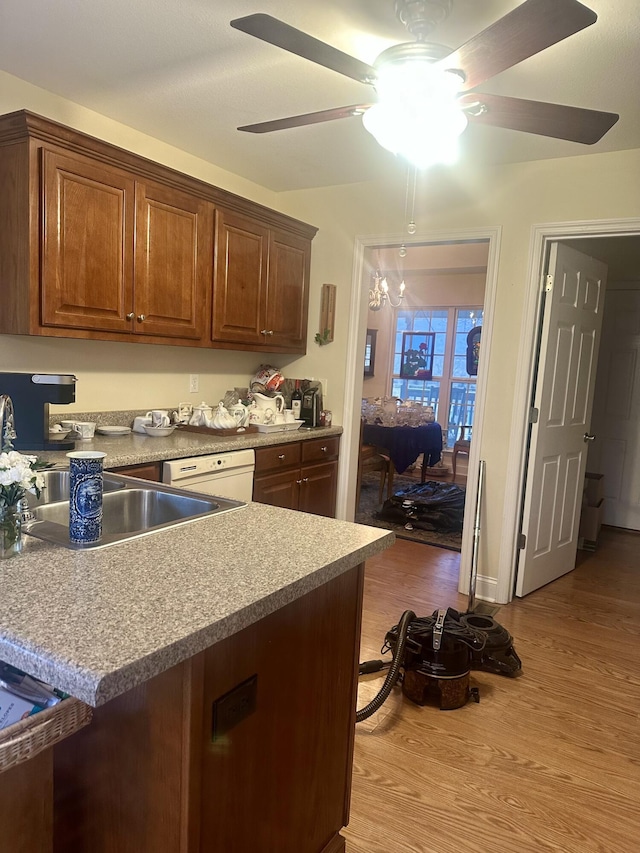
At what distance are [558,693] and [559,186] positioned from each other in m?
2.51

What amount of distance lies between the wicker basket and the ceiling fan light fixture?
179cm

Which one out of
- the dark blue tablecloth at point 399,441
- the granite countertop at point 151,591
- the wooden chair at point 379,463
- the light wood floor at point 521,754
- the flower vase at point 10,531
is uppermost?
the flower vase at point 10,531

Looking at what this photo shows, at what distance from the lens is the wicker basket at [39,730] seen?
904 mm

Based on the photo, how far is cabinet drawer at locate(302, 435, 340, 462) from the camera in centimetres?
373

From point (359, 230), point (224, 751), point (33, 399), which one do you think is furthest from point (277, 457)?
point (224, 751)

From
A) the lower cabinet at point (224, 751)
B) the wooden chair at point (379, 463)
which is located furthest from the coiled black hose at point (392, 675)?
the wooden chair at point (379, 463)

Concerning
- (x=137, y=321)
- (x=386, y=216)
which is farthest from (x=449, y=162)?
(x=137, y=321)

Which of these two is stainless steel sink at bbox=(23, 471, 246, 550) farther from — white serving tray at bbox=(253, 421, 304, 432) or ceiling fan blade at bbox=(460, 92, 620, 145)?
white serving tray at bbox=(253, 421, 304, 432)

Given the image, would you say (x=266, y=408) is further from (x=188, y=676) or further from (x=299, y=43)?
(x=188, y=676)

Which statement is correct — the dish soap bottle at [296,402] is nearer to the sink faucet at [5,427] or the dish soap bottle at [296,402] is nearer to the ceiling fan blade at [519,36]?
the ceiling fan blade at [519,36]

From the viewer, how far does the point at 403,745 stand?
7.08 feet

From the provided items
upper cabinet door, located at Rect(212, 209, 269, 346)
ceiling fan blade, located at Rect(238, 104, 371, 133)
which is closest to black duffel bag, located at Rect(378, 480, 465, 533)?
upper cabinet door, located at Rect(212, 209, 269, 346)

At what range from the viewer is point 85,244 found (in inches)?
104

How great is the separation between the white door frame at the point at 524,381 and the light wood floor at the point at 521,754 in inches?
11.6
